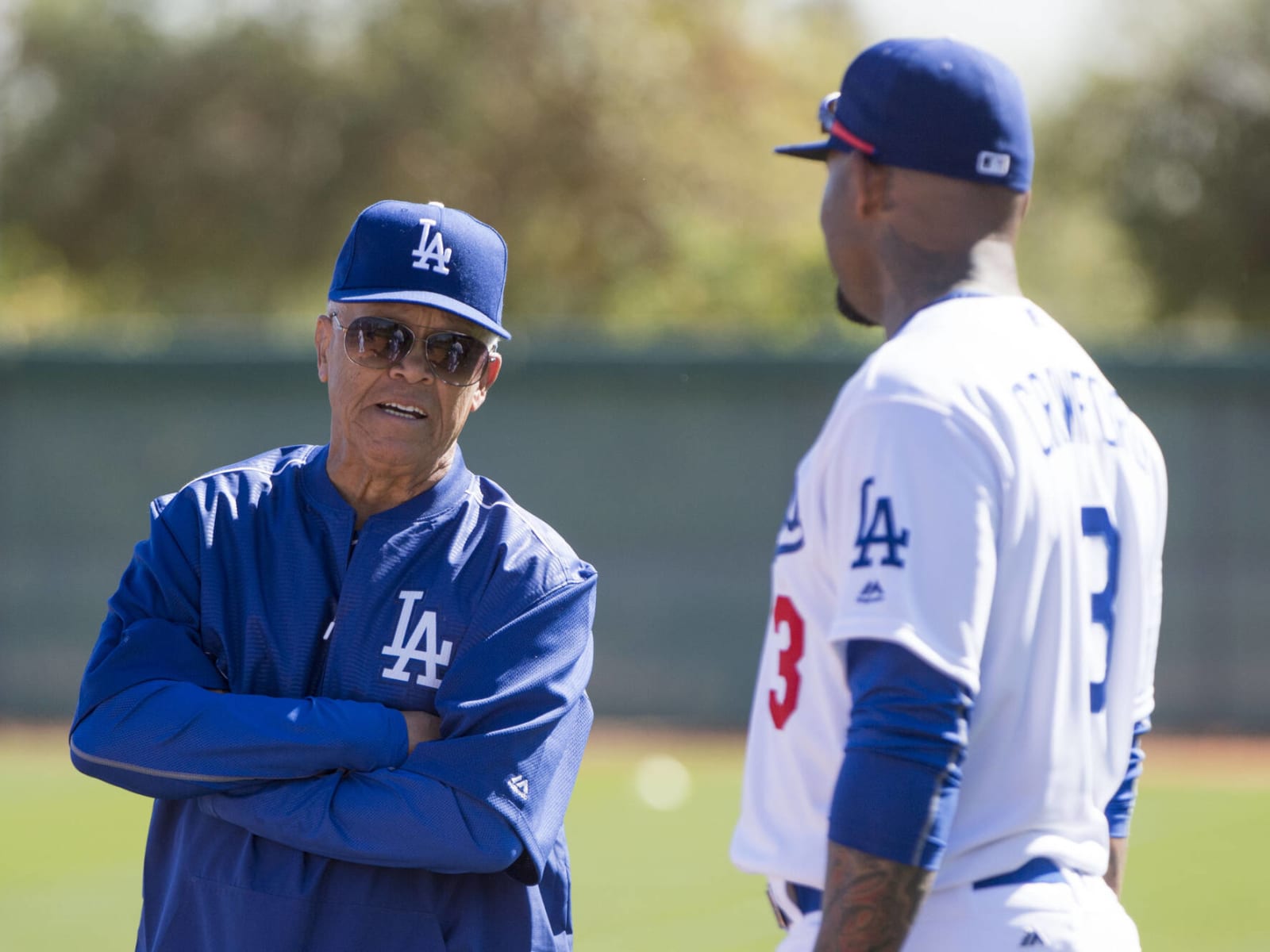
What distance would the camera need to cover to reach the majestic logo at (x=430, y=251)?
10.4ft

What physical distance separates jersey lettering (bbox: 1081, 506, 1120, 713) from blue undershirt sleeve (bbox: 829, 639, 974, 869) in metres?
0.34

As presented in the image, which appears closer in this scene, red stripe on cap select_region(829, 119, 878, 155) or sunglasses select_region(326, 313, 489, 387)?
red stripe on cap select_region(829, 119, 878, 155)

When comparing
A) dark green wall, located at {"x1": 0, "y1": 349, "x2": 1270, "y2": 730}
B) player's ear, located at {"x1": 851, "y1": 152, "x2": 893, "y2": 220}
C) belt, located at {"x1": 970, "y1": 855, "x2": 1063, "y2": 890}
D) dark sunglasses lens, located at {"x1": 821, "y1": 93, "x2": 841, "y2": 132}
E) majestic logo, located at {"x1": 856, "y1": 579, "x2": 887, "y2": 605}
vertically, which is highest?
dark green wall, located at {"x1": 0, "y1": 349, "x2": 1270, "y2": 730}

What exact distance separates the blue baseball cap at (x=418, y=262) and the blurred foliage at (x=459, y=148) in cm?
2759

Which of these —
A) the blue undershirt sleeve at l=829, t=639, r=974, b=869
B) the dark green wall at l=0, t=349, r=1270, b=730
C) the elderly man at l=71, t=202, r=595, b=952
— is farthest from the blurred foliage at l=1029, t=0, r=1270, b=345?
the blue undershirt sleeve at l=829, t=639, r=974, b=869

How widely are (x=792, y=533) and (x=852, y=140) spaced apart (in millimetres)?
616

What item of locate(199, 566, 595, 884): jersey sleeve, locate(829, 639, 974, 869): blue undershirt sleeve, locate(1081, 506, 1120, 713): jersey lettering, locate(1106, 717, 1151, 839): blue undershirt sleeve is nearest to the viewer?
locate(829, 639, 974, 869): blue undershirt sleeve

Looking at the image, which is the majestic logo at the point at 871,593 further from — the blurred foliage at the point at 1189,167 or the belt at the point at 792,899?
the blurred foliage at the point at 1189,167

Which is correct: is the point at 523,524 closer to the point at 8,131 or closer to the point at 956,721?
the point at 956,721

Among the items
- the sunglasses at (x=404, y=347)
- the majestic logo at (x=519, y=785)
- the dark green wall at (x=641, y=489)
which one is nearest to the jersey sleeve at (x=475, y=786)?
the majestic logo at (x=519, y=785)

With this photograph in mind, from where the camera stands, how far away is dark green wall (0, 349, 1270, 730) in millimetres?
14117

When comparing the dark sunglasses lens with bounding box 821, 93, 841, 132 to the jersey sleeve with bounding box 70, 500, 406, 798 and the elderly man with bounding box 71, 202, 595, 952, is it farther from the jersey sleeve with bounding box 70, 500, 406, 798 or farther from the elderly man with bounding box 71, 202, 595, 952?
the jersey sleeve with bounding box 70, 500, 406, 798

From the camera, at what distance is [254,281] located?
33281mm

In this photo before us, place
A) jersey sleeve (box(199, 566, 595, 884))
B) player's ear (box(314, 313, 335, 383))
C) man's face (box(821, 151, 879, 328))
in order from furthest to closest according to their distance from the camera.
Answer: player's ear (box(314, 313, 335, 383)), jersey sleeve (box(199, 566, 595, 884)), man's face (box(821, 151, 879, 328))
